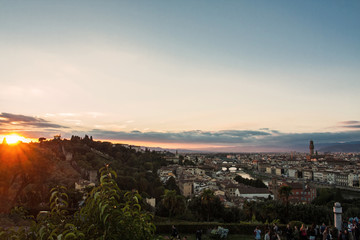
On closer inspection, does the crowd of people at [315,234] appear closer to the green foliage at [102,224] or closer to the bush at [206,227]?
the bush at [206,227]

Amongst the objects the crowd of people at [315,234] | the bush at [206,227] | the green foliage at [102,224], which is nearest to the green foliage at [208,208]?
the bush at [206,227]

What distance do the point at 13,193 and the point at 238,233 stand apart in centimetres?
1774

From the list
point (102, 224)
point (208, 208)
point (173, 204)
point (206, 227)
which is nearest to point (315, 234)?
point (206, 227)

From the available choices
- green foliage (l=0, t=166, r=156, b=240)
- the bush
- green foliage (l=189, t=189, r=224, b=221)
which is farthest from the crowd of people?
green foliage (l=189, t=189, r=224, b=221)

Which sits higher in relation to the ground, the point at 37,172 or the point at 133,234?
the point at 133,234

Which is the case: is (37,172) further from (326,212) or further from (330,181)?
(330,181)

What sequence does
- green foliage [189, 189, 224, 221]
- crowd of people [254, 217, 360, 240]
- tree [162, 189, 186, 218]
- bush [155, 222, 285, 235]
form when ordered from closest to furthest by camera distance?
crowd of people [254, 217, 360, 240], bush [155, 222, 285, 235], tree [162, 189, 186, 218], green foliage [189, 189, 224, 221]

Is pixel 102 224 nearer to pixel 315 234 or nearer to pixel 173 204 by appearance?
pixel 315 234

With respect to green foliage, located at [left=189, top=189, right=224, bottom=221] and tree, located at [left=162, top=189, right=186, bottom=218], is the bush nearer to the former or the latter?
tree, located at [left=162, top=189, right=186, bottom=218]

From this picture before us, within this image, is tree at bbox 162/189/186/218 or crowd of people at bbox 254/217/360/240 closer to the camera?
crowd of people at bbox 254/217/360/240

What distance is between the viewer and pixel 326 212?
79.2 feet

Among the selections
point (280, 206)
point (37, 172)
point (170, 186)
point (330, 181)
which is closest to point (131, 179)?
point (170, 186)

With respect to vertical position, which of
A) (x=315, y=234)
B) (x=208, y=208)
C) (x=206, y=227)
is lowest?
(x=208, y=208)

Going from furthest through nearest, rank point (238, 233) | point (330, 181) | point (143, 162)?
point (330, 181), point (143, 162), point (238, 233)
